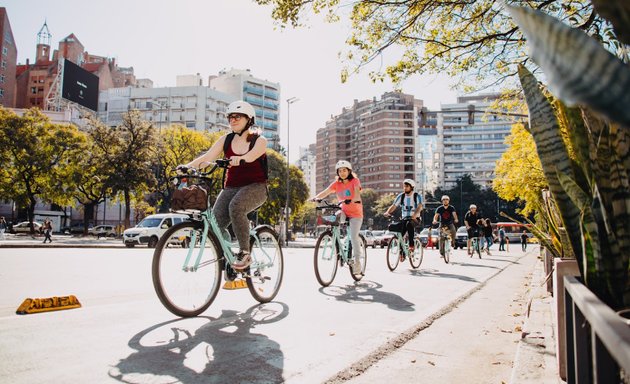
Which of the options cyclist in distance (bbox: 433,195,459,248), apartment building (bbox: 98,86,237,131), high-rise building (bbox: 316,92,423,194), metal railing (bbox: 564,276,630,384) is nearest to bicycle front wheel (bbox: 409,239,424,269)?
cyclist in distance (bbox: 433,195,459,248)

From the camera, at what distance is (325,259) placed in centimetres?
651

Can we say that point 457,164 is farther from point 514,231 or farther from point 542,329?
point 542,329

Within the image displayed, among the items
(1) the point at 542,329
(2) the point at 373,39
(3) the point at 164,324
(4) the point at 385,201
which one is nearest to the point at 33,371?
(3) the point at 164,324

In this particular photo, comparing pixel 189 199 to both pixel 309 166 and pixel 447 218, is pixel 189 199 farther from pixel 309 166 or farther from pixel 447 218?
pixel 309 166

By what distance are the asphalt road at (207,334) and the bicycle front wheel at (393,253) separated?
9.59 feet

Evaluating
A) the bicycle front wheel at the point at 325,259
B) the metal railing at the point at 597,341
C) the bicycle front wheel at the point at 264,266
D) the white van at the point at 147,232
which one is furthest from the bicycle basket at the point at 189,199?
the white van at the point at 147,232

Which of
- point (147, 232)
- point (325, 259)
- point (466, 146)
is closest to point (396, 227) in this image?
point (325, 259)

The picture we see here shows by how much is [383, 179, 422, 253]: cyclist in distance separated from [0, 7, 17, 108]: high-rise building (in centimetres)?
9380

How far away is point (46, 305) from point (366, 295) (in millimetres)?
3458

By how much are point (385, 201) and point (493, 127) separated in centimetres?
6044

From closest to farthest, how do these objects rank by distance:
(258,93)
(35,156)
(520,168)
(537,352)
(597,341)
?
(597,341) < (537,352) < (520,168) < (35,156) < (258,93)

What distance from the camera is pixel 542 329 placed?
3305mm

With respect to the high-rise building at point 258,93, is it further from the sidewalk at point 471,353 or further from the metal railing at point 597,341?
the metal railing at point 597,341

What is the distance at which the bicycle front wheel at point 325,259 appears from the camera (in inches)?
247
